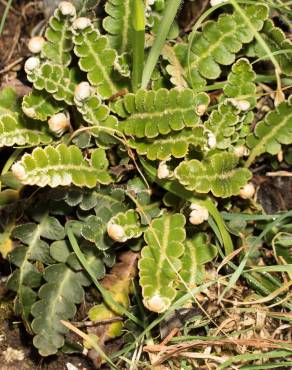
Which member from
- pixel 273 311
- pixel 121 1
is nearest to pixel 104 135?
pixel 121 1

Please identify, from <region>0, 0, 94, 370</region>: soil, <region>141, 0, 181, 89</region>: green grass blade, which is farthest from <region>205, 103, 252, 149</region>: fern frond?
<region>0, 0, 94, 370</region>: soil

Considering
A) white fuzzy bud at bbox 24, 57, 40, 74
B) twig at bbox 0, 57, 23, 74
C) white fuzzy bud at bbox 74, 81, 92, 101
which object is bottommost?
twig at bbox 0, 57, 23, 74

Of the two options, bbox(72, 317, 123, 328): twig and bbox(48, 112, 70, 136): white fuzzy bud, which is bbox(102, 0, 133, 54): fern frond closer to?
bbox(48, 112, 70, 136): white fuzzy bud

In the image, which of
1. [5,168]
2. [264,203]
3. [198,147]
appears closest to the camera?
[198,147]

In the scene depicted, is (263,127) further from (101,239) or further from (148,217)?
(101,239)

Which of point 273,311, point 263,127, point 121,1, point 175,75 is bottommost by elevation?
point 273,311

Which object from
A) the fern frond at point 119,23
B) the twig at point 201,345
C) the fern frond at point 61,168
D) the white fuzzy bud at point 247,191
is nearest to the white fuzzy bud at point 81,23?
the fern frond at point 119,23

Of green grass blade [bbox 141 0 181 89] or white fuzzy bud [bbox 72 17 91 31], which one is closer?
green grass blade [bbox 141 0 181 89]

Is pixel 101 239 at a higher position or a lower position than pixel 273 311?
higher
